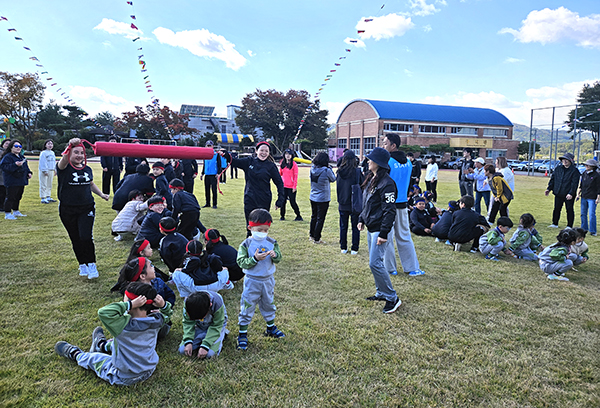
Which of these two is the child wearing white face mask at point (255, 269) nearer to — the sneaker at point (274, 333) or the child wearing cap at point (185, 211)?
the sneaker at point (274, 333)

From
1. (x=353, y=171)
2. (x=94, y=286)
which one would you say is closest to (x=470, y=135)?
(x=353, y=171)

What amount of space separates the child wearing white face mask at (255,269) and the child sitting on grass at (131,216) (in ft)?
13.5

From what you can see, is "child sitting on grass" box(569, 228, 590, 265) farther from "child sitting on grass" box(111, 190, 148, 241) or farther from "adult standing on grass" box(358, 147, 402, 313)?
"child sitting on grass" box(111, 190, 148, 241)

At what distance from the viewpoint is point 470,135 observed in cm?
5622

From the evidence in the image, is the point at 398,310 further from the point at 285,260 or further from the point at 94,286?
the point at 94,286

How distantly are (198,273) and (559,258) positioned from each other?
544 cm

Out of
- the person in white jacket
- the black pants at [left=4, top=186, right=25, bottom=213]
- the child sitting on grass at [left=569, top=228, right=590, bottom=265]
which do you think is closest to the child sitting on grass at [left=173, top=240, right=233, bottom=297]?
the child sitting on grass at [left=569, top=228, right=590, bottom=265]

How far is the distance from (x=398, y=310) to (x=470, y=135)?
5985cm

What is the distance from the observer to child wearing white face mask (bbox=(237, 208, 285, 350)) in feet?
10.8

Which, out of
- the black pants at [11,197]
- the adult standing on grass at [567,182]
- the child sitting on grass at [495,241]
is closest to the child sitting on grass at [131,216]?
the black pants at [11,197]

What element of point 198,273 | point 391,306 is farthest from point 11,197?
point 391,306

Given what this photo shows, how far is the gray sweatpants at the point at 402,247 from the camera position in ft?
17.1

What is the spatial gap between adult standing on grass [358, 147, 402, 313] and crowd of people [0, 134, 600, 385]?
0.04 feet

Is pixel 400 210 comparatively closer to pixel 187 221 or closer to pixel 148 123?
pixel 187 221
